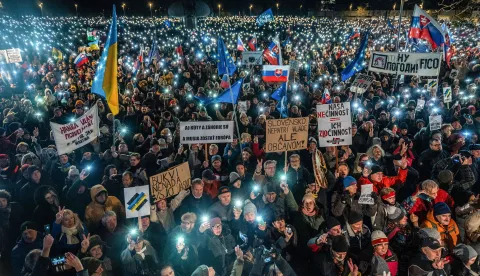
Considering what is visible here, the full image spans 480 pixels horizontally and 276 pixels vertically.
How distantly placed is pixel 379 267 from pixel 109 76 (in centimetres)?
534

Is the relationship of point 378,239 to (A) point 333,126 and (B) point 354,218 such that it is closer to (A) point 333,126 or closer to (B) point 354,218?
(B) point 354,218

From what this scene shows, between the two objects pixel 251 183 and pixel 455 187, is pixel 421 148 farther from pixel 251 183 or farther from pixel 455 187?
pixel 251 183

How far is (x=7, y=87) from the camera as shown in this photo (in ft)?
53.3

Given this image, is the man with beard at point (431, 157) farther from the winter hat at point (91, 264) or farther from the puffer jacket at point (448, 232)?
the winter hat at point (91, 264)

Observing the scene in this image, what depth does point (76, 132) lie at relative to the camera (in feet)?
22.1

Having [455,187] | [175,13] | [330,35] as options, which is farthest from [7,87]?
[175,13]

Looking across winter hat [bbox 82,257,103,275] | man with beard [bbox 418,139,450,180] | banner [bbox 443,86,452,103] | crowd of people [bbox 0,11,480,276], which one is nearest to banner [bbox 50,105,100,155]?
crowd of people [bbox 0,11,480,276]

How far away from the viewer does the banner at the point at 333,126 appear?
23.2 feet

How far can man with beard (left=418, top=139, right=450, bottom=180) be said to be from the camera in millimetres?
7219

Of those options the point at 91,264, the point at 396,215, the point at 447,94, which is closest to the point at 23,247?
the point at 91,264

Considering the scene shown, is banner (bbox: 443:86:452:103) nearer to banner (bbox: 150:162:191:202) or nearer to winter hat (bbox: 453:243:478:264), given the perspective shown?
winter hat (bbox: 453:243:478:264)

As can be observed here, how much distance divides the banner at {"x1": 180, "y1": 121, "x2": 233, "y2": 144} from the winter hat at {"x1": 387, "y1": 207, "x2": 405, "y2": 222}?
3.40m

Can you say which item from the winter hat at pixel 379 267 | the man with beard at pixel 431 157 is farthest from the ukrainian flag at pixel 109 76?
the man with beard at pixel 431 157

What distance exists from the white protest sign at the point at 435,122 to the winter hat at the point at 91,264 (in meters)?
7.80
